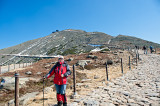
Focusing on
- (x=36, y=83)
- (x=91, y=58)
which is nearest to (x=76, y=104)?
(x=36, y=83)

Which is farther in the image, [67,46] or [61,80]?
[67,46]

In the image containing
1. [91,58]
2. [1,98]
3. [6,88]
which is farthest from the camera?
[91,58]

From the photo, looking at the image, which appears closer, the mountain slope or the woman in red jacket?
the woman in red jacket

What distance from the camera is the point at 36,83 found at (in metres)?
8.12

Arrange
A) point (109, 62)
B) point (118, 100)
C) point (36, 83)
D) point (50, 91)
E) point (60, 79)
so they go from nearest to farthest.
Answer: point (60, 79), point (118, 100), point (50, 91), point (36, 83), point (109, 62)

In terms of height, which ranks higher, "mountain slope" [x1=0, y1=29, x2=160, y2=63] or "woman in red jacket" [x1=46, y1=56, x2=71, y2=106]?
"mountain slope" [x1=0, y1=29, x2=160, y2=63]

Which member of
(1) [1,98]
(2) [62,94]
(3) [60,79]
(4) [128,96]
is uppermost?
(3) [60,79]

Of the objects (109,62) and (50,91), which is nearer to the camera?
(50,91)

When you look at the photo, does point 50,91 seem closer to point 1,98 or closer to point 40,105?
point 40,105

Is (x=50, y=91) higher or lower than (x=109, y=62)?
lower

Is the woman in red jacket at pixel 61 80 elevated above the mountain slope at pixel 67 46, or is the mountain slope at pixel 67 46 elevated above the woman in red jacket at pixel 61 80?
the mountain slope at pixel 67 46

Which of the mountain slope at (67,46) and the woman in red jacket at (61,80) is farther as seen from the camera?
the mountain slope at (67,46)

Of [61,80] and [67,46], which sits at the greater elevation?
[67,46]

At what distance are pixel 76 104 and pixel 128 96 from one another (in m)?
2.28
